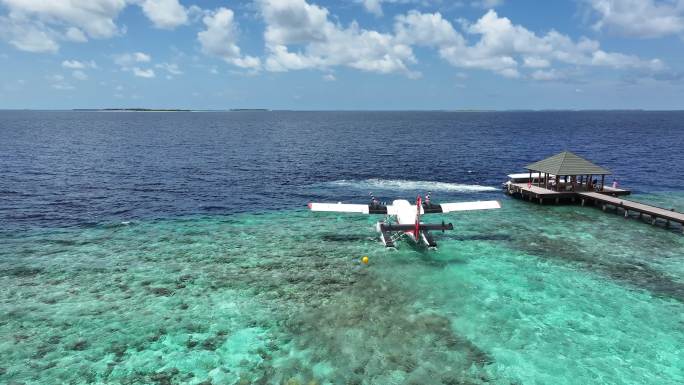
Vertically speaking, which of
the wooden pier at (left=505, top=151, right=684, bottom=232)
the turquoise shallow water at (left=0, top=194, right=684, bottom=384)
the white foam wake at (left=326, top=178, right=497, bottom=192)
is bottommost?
the turquoise shallow water at (left=0, top=194, right=684, bottom=384)

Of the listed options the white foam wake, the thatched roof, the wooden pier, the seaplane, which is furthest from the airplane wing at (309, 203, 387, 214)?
the thatched roof

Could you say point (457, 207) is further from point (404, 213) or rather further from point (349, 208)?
point (349, 208)

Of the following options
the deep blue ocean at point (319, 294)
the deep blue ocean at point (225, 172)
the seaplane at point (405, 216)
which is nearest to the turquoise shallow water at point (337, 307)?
the deep blue ocean at point (319, 294)

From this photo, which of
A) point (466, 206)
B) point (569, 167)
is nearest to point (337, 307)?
point (466, 206)

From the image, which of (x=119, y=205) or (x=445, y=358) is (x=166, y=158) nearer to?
(x=119, y=205)

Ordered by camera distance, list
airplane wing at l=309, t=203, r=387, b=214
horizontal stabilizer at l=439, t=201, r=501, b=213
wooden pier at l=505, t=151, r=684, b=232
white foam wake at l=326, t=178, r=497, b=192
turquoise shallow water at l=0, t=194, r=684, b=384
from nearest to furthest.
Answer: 1. turquoise shallow water at l=0, t=194, r=684, b=384
2. airplane wing at l=309, t=203, r=387, b=214
3. horizontal stabilizer at l=439, t=201, r=501, b=213
4. wooden pier at l=505, t=151, r=684, b=232
5. white foam wake at l=326, t=178, r=497, b=192

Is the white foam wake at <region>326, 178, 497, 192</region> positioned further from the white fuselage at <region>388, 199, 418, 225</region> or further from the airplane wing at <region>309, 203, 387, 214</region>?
the airplane wing at <region>309, 203, 387, 214</region>
